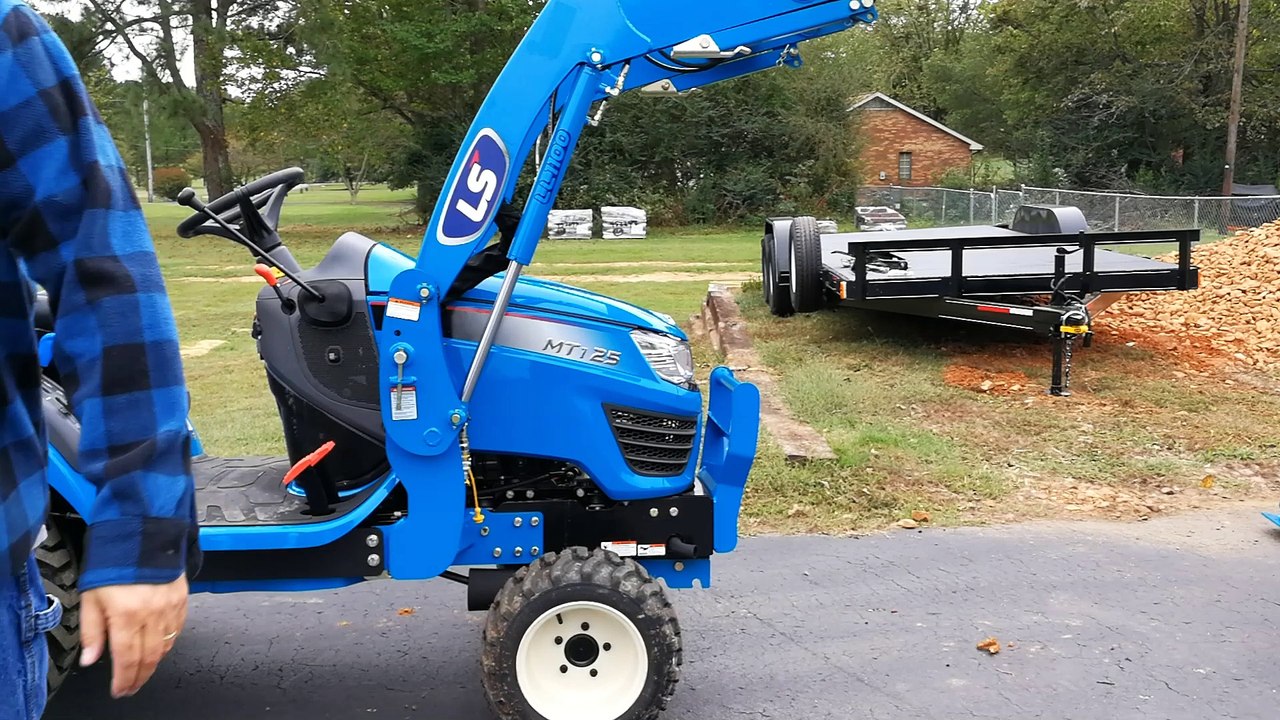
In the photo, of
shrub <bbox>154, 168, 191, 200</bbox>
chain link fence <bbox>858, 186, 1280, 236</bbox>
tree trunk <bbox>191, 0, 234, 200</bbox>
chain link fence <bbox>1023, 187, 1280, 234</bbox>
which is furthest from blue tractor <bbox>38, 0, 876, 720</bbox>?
shrub <bbox>154, 168, 191, 200</bbox>

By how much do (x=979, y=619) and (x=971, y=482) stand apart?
192 cm

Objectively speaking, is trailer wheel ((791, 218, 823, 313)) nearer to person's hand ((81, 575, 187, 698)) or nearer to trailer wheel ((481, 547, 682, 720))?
trailer wheel ((481, 547, 682, 720))

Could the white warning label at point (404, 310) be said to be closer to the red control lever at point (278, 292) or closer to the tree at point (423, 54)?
the red control lever at point (278, 292)

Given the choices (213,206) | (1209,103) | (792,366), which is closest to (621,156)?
(1209,103)

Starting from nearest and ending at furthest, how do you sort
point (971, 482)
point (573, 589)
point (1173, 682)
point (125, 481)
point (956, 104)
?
point (125, 481), point (573, 589), point (1173, 682), point (971, 482), point (956, 104)

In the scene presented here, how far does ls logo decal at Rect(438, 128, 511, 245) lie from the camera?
340 cm

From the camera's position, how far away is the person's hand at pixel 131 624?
1.46m

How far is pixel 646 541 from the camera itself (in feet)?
12.4

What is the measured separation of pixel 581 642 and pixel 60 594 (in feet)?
5.29

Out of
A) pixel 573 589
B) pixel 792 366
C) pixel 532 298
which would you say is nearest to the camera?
pixel 573 589

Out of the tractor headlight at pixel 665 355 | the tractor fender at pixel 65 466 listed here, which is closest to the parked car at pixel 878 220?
the tractor headlight at pixel 665 355

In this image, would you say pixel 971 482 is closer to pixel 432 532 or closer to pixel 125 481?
pixel 432 532

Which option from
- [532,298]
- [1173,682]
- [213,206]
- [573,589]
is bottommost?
[1173,682]

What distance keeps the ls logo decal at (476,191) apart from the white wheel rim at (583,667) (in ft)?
4.02
